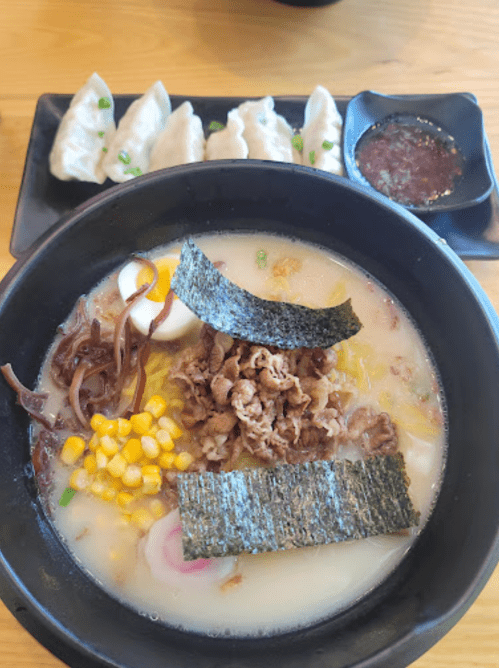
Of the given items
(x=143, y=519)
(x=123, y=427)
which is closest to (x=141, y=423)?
(x=123, y=427)

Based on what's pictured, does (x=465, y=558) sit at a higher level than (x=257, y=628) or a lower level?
→ higher

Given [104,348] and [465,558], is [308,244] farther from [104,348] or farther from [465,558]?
[465,558]

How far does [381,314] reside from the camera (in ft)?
5.53

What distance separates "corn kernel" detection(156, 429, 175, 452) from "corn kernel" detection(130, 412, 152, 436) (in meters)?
0.04

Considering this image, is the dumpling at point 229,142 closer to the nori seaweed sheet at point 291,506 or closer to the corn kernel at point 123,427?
the corn kernel at point 123,427

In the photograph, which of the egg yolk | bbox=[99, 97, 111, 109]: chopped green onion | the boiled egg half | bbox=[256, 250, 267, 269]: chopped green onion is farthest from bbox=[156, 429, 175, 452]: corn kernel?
bbox=[99, 97, 111, 109]: chopped green onion

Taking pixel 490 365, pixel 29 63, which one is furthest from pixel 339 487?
pixel 29 63

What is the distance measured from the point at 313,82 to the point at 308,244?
3.46ft

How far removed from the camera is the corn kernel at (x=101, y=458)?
4.60 ft

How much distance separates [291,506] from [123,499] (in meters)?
0.48

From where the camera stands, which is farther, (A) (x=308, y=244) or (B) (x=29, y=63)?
(B) (x=29, y=63)

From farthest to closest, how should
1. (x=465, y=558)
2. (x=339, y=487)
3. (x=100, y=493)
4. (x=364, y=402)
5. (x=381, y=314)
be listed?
(x=381, y=314), (x=364, y=402), (x=100, y=493), (x=339, y=487), (x=465, y=558)

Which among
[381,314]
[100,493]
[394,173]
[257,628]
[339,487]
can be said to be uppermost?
[394,173]

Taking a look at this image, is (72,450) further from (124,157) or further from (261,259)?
(124,157)
